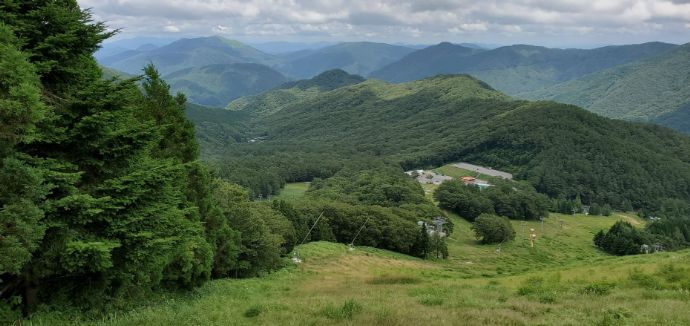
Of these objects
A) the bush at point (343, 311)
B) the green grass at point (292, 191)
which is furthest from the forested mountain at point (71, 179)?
the green grass at point (292, 191)

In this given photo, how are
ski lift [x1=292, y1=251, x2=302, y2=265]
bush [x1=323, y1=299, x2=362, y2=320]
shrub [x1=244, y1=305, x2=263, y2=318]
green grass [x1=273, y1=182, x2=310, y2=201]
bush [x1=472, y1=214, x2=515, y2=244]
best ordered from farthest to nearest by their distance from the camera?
green grass [x1=273, y1=182, x2=310, y2=201] → bush [x1=472, y1=214, x2=515, y2=244] → ski lift [x1=292, y1=251, x2=302, y2=265] → shrub [x1=244, y1=305, x2=263, y2=318] → bush [x1=323, y1=299, x2=362, y2=320]

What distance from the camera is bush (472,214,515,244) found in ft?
364

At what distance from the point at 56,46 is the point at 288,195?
15958 centimetres

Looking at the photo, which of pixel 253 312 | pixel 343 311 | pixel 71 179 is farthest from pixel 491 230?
pixel 71 179

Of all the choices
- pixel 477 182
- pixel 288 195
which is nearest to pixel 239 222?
pixel 288 195

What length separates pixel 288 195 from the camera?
173625 mm

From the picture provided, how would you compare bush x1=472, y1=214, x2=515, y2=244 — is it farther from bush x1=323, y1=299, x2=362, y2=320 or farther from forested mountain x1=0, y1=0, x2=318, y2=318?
bush x1=323, y1=299, x2=362, y2=320

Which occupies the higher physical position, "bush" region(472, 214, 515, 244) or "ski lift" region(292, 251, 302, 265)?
"ski lift" region(292, 251, 302, 265)

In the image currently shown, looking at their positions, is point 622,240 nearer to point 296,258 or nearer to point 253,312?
point 296,258

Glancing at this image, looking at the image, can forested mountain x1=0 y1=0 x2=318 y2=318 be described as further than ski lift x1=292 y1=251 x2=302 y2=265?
No

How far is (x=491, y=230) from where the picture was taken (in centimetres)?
11062

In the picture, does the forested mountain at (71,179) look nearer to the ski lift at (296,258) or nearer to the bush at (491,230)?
the ski lift at (296,258)

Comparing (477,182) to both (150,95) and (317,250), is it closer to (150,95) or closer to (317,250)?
(317,250)

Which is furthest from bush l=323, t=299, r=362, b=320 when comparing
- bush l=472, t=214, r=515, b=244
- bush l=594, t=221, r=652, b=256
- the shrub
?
bush l=594, t=221, r=652, b=256
